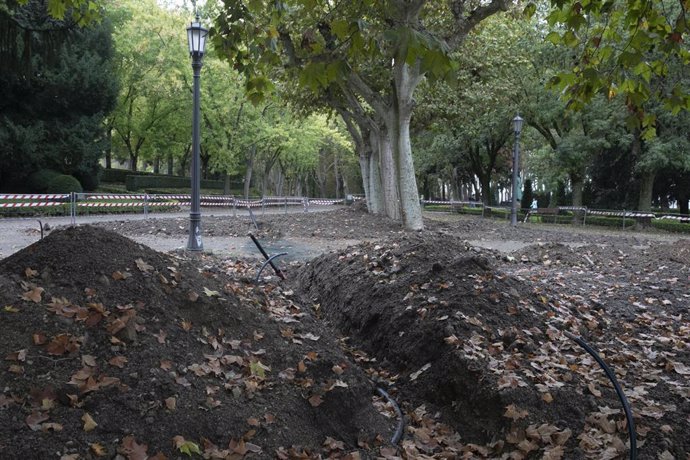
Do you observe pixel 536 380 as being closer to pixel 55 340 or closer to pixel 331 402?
Answer: pixel 331 402

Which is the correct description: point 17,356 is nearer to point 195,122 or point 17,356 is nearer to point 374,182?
point 195,122

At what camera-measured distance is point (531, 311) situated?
5133 mm

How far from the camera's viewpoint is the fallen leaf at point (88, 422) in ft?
8.28

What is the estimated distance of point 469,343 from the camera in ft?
14.6

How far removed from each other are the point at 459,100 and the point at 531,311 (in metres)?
16.1

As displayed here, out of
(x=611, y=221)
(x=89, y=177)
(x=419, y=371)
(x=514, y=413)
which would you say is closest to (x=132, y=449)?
(x=514, y=413)

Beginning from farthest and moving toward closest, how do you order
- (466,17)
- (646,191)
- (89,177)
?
(89,177)
(646,191)
(466,17)

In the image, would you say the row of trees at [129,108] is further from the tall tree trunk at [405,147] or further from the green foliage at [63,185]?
the tall tree trunk at [405,147]

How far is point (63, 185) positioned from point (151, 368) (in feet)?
79.4

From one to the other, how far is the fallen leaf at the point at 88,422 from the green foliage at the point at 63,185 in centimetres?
2412

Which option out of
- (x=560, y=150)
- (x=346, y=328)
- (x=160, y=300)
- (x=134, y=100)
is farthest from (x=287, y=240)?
(x=134, y=100)

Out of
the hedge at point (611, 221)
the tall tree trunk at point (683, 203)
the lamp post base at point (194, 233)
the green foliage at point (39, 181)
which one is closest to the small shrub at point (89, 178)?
the green foliage at point (39, 181)

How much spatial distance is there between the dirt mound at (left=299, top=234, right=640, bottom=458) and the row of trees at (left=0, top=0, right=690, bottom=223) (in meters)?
1.87

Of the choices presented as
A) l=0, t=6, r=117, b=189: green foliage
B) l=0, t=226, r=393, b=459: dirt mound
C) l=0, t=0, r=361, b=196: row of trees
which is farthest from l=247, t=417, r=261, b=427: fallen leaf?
l=0, t=6, r=117, b=189: green foliage
